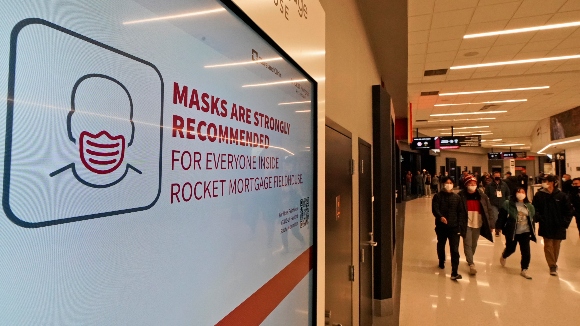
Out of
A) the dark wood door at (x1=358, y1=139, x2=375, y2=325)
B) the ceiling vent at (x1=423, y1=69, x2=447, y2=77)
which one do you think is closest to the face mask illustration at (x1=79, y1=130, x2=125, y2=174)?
the dark wood door at (x1=358, y1=139, x2=375, y2=325)

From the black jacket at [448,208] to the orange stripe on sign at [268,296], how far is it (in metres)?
4.50

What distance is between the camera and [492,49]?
5738 millimetres

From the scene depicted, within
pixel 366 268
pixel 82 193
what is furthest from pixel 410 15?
pixel 82 193

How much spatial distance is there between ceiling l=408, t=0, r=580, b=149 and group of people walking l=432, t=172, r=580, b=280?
2310 mm

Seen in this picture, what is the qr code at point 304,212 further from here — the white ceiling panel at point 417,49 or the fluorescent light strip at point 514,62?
the fluorescent light strip at point 514,62

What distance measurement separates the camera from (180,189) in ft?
1.83

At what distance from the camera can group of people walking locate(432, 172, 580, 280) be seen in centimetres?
495

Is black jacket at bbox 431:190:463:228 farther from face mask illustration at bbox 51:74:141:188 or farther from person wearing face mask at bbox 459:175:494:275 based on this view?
face mask illustration at bbox 51:74:141:188

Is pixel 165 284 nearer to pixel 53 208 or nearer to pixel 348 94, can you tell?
pixel 53 208

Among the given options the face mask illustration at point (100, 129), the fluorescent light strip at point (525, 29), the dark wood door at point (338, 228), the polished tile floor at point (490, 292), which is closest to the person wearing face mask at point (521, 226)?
the polished tile floor at point (490, 292)

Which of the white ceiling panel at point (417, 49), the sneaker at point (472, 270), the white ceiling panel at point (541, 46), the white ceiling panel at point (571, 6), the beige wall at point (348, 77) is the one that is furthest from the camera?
the white ceiling panel at point (417, 49)

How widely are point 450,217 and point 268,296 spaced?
4896 mm

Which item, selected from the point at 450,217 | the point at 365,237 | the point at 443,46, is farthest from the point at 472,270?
the point at 443,46

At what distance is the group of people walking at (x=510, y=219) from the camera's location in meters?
4.95
